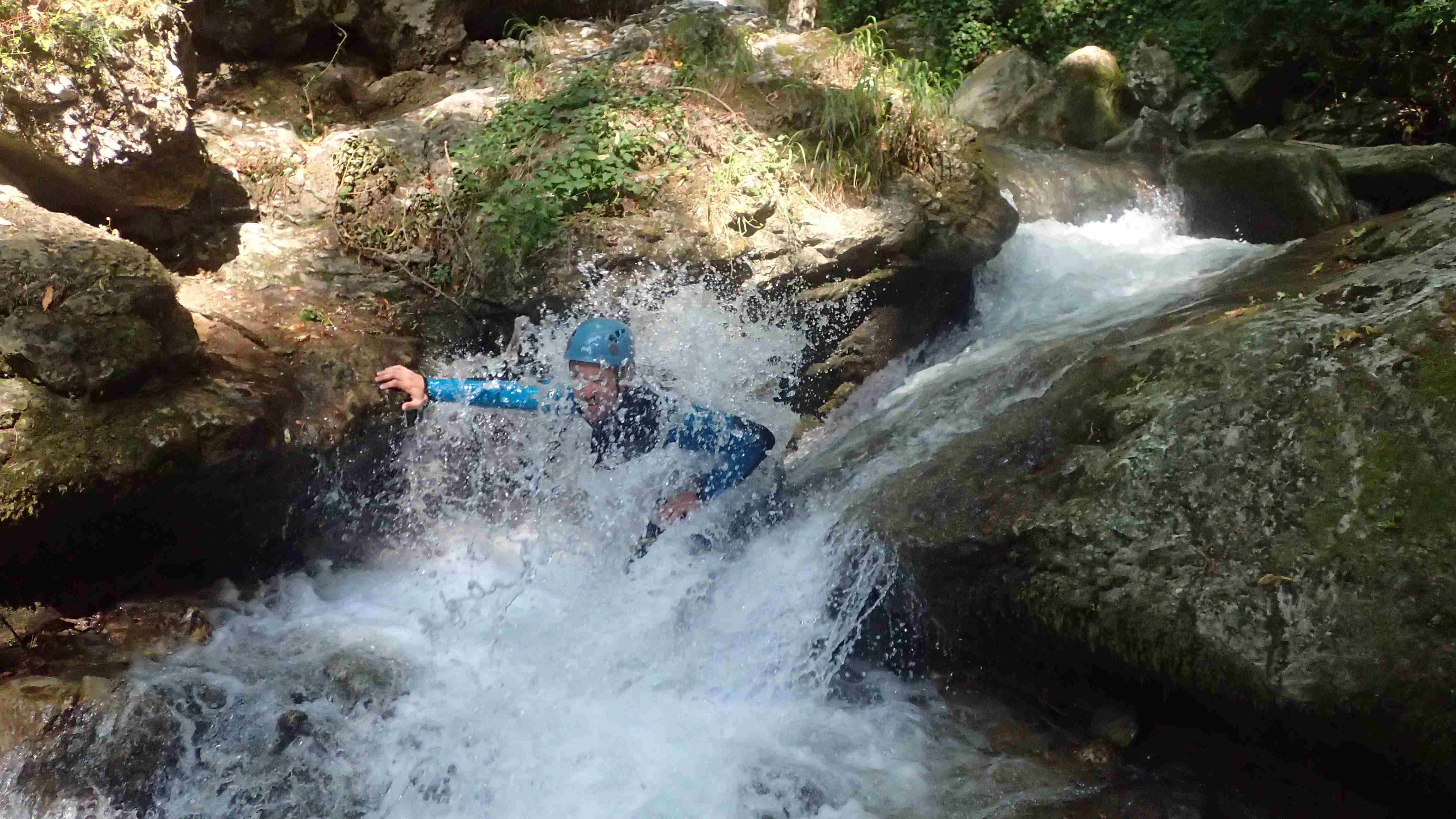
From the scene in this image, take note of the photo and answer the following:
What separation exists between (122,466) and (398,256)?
8.47 feet

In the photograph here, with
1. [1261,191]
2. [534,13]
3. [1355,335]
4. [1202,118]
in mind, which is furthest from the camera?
[1202,118]

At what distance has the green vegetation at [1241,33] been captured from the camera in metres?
7.98

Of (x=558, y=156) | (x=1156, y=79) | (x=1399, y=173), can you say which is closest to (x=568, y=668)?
(x=558, y=156)

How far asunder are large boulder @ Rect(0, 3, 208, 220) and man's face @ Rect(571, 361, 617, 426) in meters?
2.72

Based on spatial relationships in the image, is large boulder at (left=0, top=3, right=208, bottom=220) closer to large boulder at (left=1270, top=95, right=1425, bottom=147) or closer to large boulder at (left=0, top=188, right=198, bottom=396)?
large boulder at (left=0, top=188, right=198, bottom=396)

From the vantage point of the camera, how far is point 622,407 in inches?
161

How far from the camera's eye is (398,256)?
5.76 metres

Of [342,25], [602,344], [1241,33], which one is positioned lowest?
[602,344]

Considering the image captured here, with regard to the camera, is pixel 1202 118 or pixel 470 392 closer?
pixel 470 392

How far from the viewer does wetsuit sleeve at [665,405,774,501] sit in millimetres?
4086

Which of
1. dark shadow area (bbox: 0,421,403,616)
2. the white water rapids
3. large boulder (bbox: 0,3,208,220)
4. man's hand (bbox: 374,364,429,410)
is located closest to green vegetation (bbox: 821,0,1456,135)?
the white water rapids

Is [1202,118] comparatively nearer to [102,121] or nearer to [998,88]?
[998,88]

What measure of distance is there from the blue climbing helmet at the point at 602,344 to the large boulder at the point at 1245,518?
130 centimetres

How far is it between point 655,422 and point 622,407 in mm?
162
